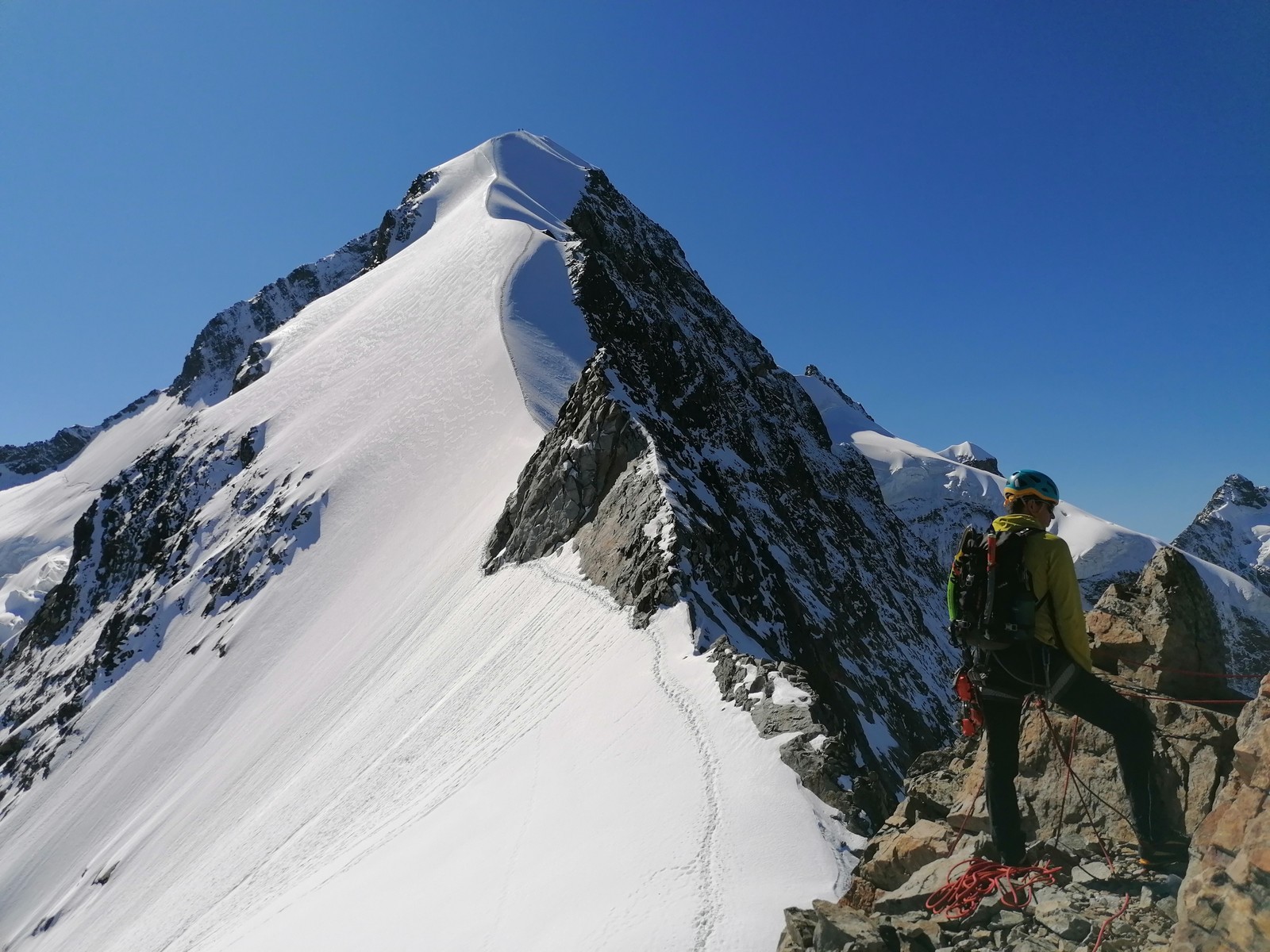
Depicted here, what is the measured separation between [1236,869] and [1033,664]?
1.98 metres

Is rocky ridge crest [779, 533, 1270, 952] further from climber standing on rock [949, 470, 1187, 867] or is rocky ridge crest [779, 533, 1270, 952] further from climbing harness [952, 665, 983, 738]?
climbing harness [952, 665, 983, 738]

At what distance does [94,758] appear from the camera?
4272 cm

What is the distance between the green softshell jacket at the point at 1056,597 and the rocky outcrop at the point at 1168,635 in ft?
3.16

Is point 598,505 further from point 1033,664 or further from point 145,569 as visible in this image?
point 145,569

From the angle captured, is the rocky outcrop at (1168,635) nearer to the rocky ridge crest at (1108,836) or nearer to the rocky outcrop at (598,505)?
the rocky ridge crest at (1108,836)

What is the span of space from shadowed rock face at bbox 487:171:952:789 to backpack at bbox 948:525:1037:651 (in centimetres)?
395

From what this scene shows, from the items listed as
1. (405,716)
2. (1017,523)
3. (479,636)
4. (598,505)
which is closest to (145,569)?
(405,716)

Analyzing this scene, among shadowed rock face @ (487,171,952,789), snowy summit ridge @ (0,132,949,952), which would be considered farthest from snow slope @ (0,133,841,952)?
shadowed rock face @ (487,171,952,789)

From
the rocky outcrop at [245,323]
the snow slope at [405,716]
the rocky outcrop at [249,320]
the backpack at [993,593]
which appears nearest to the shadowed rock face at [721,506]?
the snow slope at [405,716]

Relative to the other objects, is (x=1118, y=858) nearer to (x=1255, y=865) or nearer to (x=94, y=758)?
(x=1255, y=865)

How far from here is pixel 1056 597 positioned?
5.79m

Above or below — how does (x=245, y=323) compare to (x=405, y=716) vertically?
above

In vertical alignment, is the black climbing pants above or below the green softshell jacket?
below

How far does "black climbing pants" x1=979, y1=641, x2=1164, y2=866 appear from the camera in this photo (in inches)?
213
